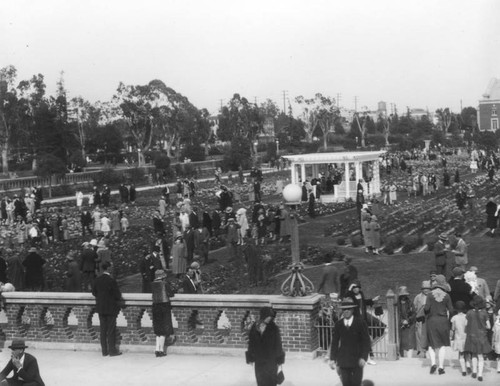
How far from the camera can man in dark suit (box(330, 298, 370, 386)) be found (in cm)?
991

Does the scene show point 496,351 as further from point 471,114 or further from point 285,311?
point 471,114

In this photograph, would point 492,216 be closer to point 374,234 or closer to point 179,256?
point 374,234

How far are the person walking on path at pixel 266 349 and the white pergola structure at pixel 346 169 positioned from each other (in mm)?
30078

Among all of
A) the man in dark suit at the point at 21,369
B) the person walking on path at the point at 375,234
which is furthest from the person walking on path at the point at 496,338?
the person walking on path at the point at 375,234

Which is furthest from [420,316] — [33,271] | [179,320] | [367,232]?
[367,232]

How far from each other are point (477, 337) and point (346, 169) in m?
29.0

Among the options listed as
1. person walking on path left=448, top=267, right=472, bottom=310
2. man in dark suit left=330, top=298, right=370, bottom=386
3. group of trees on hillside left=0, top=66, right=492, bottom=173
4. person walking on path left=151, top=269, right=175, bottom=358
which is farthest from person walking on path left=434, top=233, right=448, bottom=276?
group of trees on hillside left=0, top=66, right=492, bottom=173

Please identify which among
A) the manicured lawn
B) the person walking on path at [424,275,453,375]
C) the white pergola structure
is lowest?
the manicured lawn

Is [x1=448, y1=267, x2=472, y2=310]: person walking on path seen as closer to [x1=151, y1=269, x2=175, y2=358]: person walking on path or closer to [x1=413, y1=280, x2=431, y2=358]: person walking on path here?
[x1=413, y1=280, x2=431, y2=358]: person walking on path

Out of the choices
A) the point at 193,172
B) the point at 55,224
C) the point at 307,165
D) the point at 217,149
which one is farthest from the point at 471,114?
the point at 55,224

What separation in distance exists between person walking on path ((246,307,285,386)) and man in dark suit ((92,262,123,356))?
4253 millimetres

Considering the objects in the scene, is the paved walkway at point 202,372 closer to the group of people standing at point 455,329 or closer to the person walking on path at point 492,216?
the group of people standing at point 455,329

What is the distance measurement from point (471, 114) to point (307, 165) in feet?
466

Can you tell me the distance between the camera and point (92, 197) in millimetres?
42875
